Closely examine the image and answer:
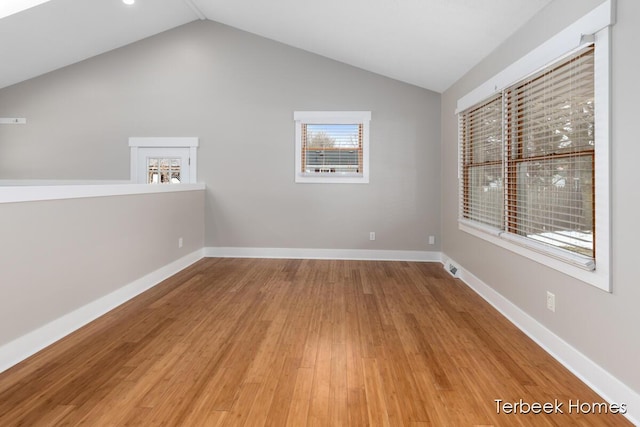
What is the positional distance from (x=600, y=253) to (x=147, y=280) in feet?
12.5

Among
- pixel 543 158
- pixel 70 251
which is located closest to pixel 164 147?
pixel 70 251

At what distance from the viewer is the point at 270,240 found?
5332mm

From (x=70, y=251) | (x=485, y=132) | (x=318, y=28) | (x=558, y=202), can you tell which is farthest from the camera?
Result: (x=318, y=28)

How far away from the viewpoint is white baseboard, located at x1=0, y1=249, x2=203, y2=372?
2.12m

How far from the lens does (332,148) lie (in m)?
5.26

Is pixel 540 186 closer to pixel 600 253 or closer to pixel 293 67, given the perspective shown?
pixel 600 253

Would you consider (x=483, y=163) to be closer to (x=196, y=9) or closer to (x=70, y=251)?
(x=70, y=251)

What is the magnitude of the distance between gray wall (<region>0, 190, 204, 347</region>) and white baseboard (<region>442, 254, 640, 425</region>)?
130 inches

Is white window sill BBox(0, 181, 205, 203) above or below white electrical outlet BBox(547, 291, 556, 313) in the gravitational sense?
above

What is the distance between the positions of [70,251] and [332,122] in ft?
12.0

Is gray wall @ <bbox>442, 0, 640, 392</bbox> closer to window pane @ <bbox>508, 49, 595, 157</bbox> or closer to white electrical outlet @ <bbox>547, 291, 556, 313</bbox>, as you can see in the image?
white electrical outlet @ <bbox>547, 291, 556, 313</bbox>

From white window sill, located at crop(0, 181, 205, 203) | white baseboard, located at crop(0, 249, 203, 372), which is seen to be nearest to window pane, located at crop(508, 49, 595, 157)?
white window sill, located at crop(0, 181, 205, 203)

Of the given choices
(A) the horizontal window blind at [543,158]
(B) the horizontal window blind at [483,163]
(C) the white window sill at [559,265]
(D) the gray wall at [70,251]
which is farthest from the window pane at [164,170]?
(C) the white window sill at [559,265]

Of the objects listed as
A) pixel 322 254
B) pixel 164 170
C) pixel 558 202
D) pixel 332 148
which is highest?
pixel 332 148
